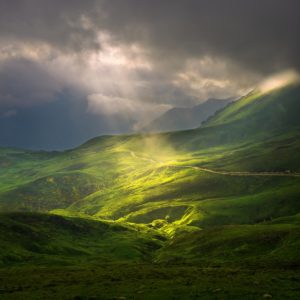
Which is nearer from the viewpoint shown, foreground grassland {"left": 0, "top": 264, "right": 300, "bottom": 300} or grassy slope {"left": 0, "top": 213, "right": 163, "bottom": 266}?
A: foreground grassland {"left": 0, "top": 264, "right": 300, "bottom": 300}

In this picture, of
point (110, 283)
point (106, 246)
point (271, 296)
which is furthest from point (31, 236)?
point (271, 296)

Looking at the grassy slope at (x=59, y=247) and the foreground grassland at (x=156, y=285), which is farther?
the grassy slope at (x=59, y=247)

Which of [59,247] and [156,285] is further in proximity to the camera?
[59,247]

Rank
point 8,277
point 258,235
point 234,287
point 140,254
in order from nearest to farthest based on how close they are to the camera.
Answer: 1. point 234,287
2. point 8,277
3. point 258,235
4. point 140,254

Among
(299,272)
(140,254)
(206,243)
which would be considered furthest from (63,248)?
(299,272)

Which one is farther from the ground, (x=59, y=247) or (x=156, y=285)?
(x=156, y=285)

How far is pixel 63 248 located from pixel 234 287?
11508 cm

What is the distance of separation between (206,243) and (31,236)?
248ft

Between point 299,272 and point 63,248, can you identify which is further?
point 63,248

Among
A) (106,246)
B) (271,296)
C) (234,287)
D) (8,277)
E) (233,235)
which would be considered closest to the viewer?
(271,296)

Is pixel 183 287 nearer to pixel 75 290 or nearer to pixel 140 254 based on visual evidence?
pixel 75 290

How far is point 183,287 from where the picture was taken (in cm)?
6050

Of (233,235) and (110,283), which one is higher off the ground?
(110,283)

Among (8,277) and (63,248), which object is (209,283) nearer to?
(8,277)
